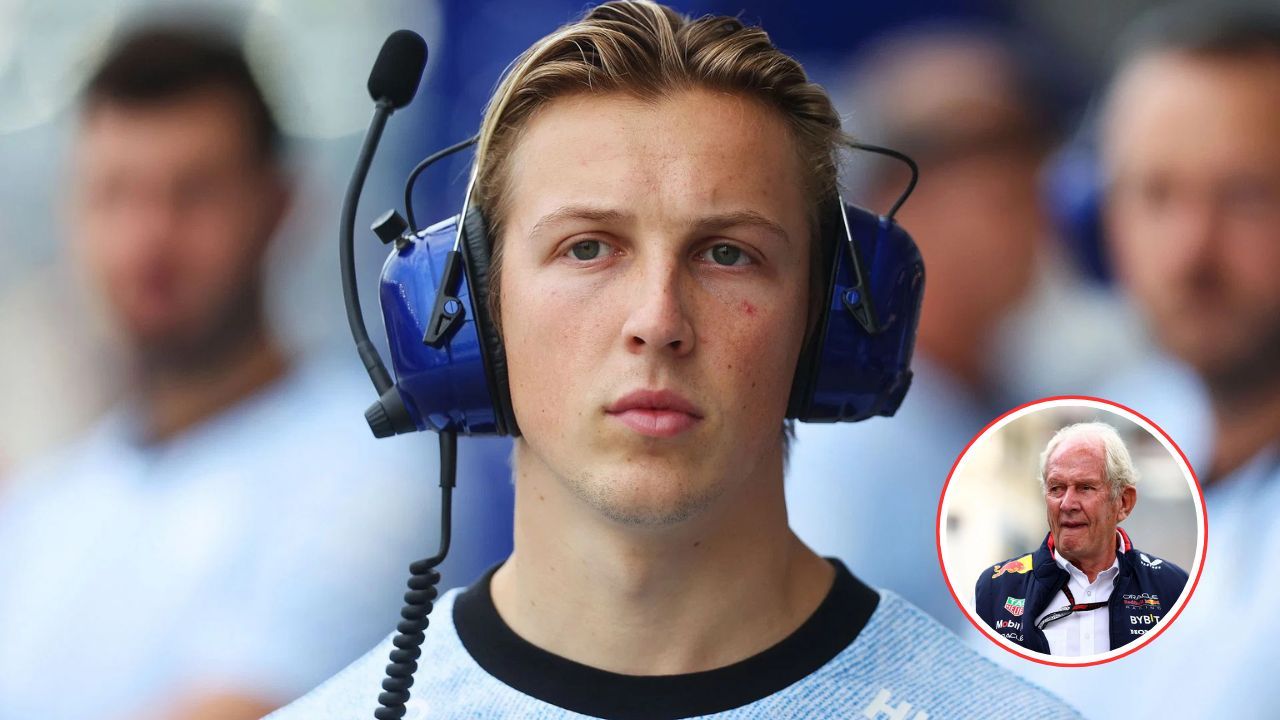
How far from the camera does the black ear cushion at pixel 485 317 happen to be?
1.65m

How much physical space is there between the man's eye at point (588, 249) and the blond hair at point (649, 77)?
13cm

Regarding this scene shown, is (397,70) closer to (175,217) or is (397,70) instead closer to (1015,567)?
(1015,567)

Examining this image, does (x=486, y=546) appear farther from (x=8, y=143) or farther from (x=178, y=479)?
(x=8, y=143)

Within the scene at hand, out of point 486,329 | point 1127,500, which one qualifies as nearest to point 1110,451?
point 1127,500

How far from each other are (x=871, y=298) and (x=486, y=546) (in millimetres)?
1369

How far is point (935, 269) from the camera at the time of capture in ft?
9.12

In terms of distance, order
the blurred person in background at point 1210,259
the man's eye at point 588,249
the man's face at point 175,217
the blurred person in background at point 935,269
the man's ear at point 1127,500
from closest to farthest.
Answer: the man's eye at point 588,249
the man's ear at point 1127,500
the blurred person in background at point 1210,259
the blurred person in background at point 935,269
the man's face at point 175,217

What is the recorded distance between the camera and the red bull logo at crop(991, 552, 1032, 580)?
1.82 m

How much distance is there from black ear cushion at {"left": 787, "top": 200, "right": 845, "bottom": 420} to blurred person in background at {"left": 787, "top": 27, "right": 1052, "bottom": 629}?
1014 millimetres

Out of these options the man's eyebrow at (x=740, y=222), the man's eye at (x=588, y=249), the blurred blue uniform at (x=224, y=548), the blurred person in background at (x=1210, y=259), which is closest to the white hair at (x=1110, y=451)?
the man's eyebrow at (x=740, y=222)

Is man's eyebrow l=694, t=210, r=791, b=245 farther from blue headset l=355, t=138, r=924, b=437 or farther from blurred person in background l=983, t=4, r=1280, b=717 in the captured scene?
blurred person in background l=983, t=4, r=1280, b=717

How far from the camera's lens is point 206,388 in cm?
297

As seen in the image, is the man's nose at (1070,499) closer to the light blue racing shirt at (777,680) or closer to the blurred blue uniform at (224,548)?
the light blue racing shirt at (777,680)

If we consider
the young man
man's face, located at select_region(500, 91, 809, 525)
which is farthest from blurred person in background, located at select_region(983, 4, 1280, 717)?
man's face, located at select_region(500, 91, 809, 525)
